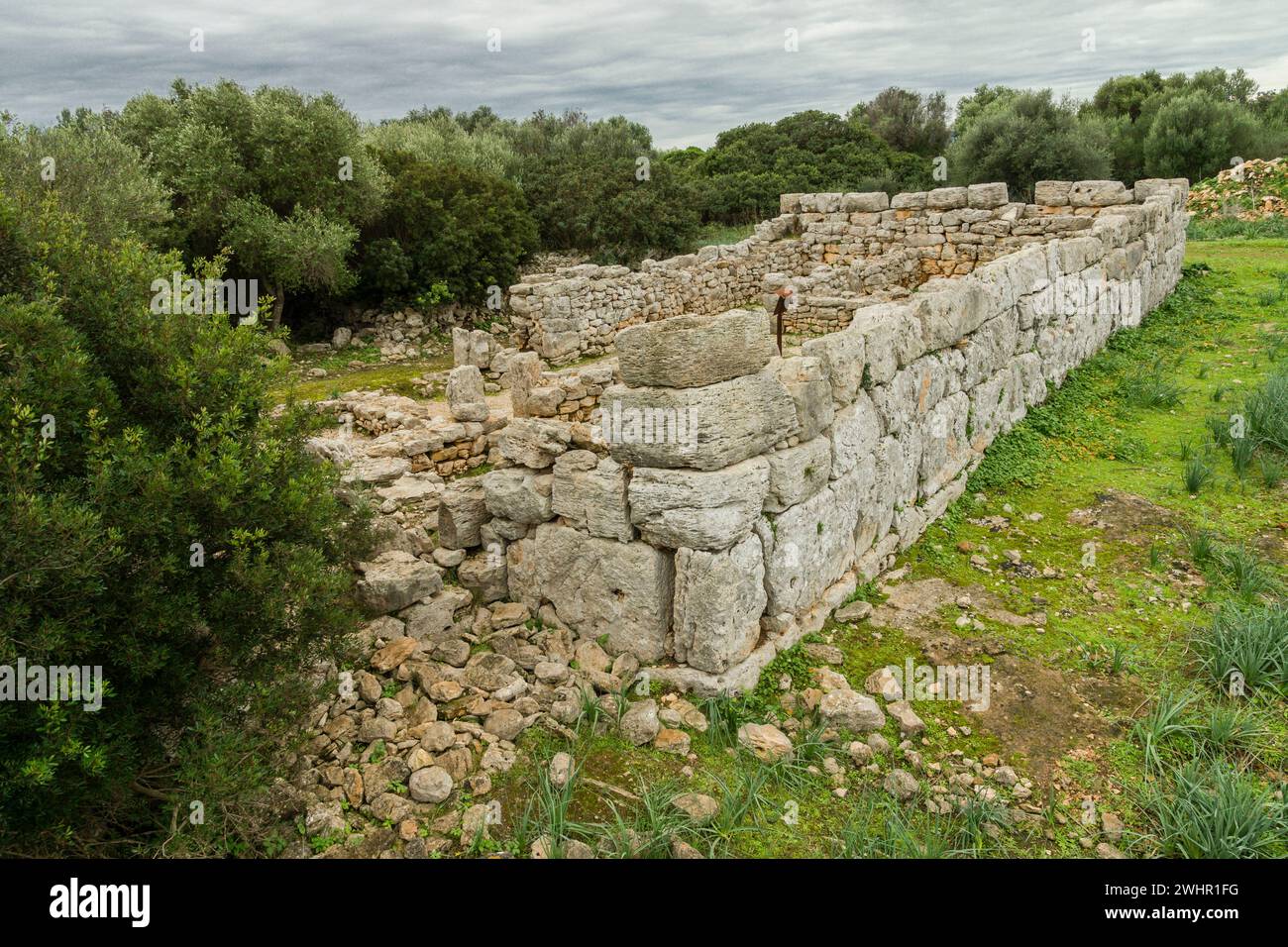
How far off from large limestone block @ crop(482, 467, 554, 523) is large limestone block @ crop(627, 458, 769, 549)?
91 centimetres

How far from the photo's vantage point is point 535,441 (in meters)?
6.39

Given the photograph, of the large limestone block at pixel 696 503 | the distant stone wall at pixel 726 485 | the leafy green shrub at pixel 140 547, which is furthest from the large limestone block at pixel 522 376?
the leafy green shrub at pixel 140 547

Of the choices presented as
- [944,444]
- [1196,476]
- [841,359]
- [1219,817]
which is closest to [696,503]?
[841,359]

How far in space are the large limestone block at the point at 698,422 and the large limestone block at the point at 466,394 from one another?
218 inches

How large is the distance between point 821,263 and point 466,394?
10.7m

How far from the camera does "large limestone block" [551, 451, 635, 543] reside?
5820 mm

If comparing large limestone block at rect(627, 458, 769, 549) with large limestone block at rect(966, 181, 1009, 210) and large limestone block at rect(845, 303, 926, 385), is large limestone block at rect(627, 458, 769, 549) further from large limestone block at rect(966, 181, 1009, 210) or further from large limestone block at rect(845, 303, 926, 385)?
large limestone block at rect(966, 181, 1009, 210)

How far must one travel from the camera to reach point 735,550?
5.59 metres

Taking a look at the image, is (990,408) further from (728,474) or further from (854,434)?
(728,474)

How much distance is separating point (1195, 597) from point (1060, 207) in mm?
12483

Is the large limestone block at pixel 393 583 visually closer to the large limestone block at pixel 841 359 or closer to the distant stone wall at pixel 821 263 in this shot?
the large limestone block at pixel 841 359

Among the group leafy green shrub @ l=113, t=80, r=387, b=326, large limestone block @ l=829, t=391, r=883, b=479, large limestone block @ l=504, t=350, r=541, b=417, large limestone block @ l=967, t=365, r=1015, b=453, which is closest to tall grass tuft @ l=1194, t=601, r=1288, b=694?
large limestone block @ l=829, t=391, r=883, b=479

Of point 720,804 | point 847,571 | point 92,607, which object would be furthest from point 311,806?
point 847,571

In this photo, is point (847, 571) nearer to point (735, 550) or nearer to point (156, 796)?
point (735, 550)
